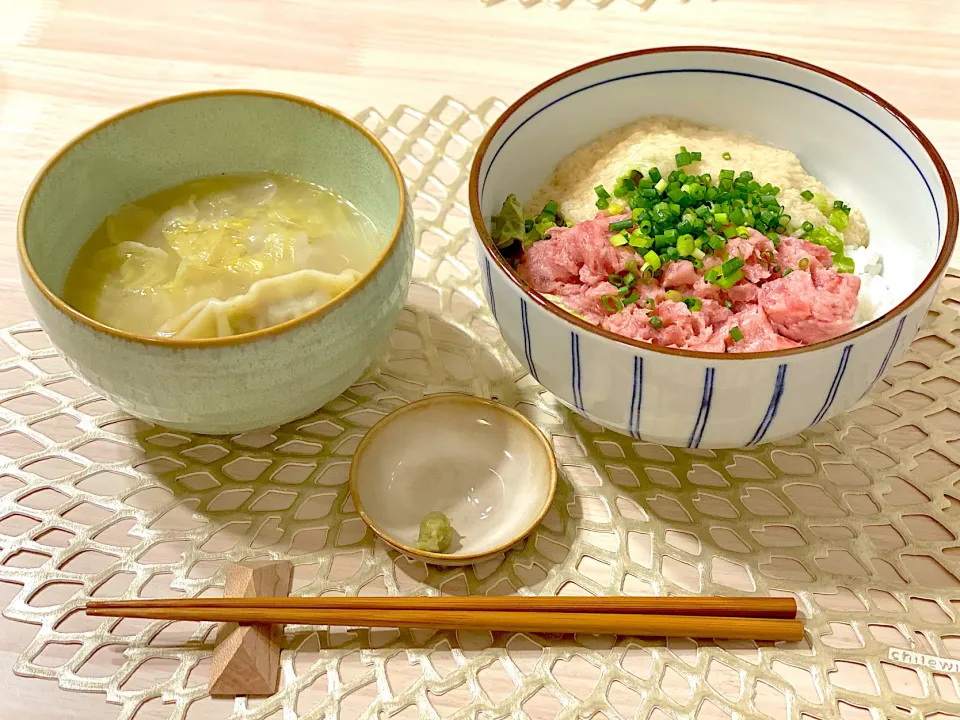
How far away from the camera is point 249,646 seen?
1188 millimetres

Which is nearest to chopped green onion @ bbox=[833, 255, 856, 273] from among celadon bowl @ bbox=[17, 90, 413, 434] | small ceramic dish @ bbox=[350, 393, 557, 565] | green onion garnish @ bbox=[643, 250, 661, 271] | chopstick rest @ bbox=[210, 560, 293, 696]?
green onion garnish @ bbox=[643, 250, 661, 271]

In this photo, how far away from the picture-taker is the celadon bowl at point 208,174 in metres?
1.26

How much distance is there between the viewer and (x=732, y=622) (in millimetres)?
1194

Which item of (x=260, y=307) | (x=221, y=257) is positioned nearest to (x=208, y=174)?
(x=221, y=257)

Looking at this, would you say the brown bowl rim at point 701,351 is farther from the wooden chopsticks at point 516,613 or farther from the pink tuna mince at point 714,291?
the wooden chopsticks at point 516,613

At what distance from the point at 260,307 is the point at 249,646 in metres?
0.49

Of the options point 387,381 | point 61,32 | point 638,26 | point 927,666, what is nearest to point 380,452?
point 387,381

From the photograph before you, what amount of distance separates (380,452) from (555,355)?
332 mm

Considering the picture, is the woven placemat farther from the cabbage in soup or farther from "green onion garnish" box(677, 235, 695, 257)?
"green onion garnish" box(677, 235, 695, 257)

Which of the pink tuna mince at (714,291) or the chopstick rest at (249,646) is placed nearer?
the chopstick rest at (249,646)

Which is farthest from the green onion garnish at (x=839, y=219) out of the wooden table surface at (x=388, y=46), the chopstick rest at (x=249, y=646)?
the chopstick rest at (x=249, y=646)

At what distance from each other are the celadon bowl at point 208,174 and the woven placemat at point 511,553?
5.6 inches

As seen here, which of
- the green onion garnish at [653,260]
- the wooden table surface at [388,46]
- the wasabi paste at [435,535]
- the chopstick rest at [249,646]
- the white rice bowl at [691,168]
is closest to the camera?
the chopstick rest at [249,646]

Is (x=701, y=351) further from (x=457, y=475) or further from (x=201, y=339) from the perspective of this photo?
(x=201, y=339)
